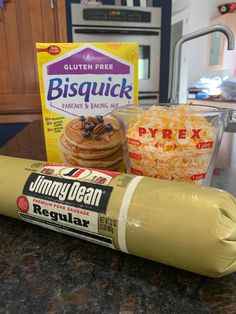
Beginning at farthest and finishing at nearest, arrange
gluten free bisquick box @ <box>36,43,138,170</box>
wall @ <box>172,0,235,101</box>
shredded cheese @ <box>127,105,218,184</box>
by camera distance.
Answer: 1. wall @ <box>172,0,235,101</box>
2. gluten free bisquick box @ <box>36,43,138,170</box>
3. shredded cheese @ <box>127,105,218,184</box>

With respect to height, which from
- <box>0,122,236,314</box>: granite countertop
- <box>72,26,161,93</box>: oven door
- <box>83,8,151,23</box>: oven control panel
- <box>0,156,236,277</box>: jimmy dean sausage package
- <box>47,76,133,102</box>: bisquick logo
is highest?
<box>83,8,151,23</box>: oven control panel

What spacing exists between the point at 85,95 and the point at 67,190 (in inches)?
9.7


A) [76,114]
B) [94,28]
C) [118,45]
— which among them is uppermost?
[94,28]

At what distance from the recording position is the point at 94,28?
2.00 meters

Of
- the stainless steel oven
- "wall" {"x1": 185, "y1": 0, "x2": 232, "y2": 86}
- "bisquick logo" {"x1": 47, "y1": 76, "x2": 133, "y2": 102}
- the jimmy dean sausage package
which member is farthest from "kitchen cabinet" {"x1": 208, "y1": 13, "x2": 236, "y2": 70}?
the jimmy dean sausage package

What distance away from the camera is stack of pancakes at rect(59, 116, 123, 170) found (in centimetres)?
47

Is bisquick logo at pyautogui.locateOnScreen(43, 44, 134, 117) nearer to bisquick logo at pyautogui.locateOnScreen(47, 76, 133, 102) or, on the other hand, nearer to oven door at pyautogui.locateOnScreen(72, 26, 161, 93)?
bisquick logo at pyautogui.locateOnScreen(47, 76, 133, 102)

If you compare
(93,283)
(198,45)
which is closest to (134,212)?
(93,283)

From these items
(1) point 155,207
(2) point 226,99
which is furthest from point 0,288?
(2) point 226,99

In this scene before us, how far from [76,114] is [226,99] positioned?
2882 millimetres

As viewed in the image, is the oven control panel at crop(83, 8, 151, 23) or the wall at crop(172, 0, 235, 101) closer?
the oven control panel at crop(83, 8, 151, 23)

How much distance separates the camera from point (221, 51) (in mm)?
3541

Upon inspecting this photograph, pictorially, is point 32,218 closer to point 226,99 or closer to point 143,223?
point 143,223

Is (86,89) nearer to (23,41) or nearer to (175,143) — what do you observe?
(175,143)
